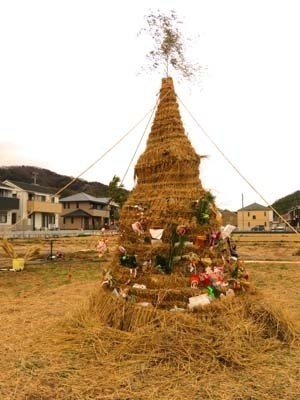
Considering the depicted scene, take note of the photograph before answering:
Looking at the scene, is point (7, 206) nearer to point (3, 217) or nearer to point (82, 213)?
point (3, 217)

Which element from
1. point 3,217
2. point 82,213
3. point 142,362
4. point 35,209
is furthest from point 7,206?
point 142,362

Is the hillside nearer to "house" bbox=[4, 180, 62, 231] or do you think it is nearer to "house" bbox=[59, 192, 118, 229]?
"house" bbox=[59, 192, 118, 229]

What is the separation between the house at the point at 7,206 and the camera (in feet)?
147

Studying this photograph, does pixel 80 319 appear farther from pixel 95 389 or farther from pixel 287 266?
pixel 287 266

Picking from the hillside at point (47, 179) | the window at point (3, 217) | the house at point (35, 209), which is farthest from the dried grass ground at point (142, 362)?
the hillside at point (47, 179)

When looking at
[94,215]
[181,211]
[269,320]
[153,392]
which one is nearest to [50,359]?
[153,392]

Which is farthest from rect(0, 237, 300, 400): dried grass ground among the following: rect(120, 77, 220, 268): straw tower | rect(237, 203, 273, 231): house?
rect(237, 203, 273, 231): house

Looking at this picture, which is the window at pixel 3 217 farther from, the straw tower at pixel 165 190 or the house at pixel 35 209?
the straw tower at pixel 165 190

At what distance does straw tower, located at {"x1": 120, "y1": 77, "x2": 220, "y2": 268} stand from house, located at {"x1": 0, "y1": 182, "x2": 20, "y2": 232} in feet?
132

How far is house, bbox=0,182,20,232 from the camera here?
44831 mm

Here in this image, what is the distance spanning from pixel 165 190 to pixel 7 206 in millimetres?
42401

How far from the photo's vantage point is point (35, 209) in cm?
4644

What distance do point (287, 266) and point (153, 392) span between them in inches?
464

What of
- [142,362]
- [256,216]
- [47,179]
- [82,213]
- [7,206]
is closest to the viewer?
[142,362]
